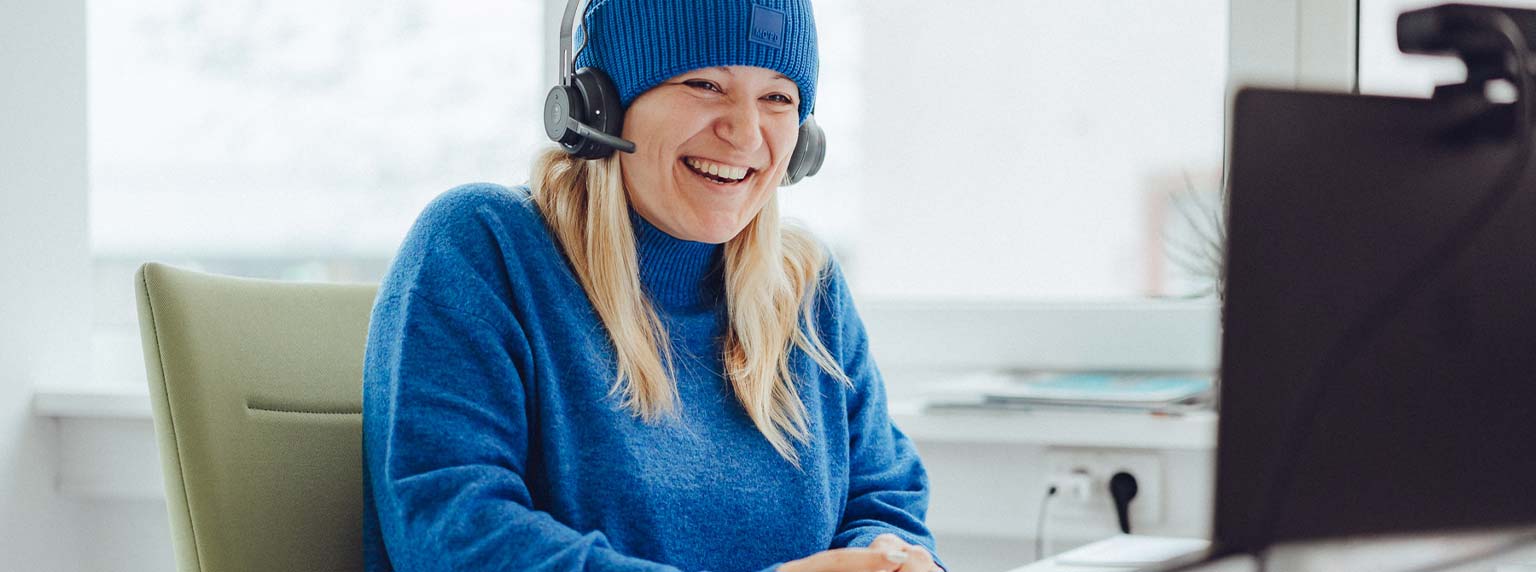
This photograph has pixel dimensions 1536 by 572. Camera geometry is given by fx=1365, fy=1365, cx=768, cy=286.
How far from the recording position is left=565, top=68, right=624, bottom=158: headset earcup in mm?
1163

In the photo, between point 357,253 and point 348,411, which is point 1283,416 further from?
point 357,253

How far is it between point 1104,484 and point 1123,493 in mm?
33

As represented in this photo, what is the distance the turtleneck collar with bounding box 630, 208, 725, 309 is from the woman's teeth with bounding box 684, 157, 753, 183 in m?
0.07

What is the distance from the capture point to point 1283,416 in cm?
59

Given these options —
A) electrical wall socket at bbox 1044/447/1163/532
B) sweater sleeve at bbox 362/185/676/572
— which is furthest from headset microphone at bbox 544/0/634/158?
electrical wall socket at bbox 1044/447/1163/532

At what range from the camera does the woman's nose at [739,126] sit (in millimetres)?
1213

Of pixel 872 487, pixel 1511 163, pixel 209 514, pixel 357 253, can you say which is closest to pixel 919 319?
pixel 872 487

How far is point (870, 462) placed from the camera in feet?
4.51

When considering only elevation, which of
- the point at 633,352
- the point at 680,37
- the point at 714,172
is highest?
the point at 680,37

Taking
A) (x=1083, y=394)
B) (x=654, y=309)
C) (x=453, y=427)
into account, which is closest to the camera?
(x=453, y=427)

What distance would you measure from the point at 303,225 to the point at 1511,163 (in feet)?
6.40

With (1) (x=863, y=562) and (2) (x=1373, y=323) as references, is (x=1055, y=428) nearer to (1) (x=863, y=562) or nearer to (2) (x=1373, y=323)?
(1) (x=863, y=562)

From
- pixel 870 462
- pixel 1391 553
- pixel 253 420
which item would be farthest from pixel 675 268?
pixel 1391 553

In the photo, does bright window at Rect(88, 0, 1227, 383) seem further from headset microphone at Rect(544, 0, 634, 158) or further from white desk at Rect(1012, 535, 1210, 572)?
headset microphone at Rect(544, 0, 634, 158)
